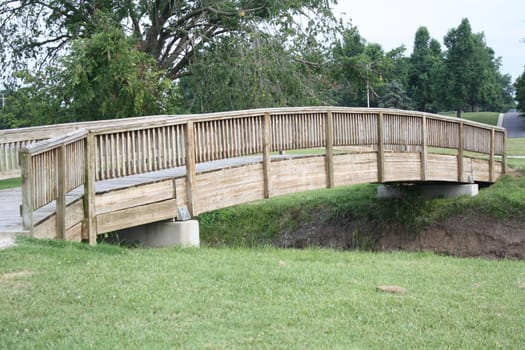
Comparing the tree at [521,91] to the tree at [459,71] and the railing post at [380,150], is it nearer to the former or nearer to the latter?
the tree at [459,71]

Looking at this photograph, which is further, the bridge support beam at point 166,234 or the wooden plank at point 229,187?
the wooden plank at point 229,187

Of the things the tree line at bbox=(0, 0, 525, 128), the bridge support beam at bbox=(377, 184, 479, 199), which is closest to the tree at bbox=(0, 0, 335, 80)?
the tree line at bbox=(0, 0, 525, 128)

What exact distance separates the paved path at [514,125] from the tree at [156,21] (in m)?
38.4

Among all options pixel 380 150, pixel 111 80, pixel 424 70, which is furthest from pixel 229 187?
pixel 424 70

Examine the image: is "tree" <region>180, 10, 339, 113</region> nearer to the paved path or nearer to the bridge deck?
the bridge deck

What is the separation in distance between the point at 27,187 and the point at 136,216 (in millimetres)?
2503

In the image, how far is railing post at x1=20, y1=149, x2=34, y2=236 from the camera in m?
7.60

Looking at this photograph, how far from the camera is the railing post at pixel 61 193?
8453 mm

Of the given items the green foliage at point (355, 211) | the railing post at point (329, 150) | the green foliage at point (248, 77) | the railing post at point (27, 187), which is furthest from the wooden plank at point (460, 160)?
the railing post at point (27, 187)

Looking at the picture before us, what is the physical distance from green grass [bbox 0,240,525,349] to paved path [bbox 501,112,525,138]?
167ft

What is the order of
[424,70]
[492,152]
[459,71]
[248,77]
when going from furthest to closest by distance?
1. [424,70]
2. [459,71]
3. [248,77]
4. [492,152]

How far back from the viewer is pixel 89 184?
923 cm

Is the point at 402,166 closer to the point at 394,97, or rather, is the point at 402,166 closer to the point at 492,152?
the point at 492,152

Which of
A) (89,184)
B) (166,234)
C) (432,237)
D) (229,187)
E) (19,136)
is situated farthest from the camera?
(432,237)
